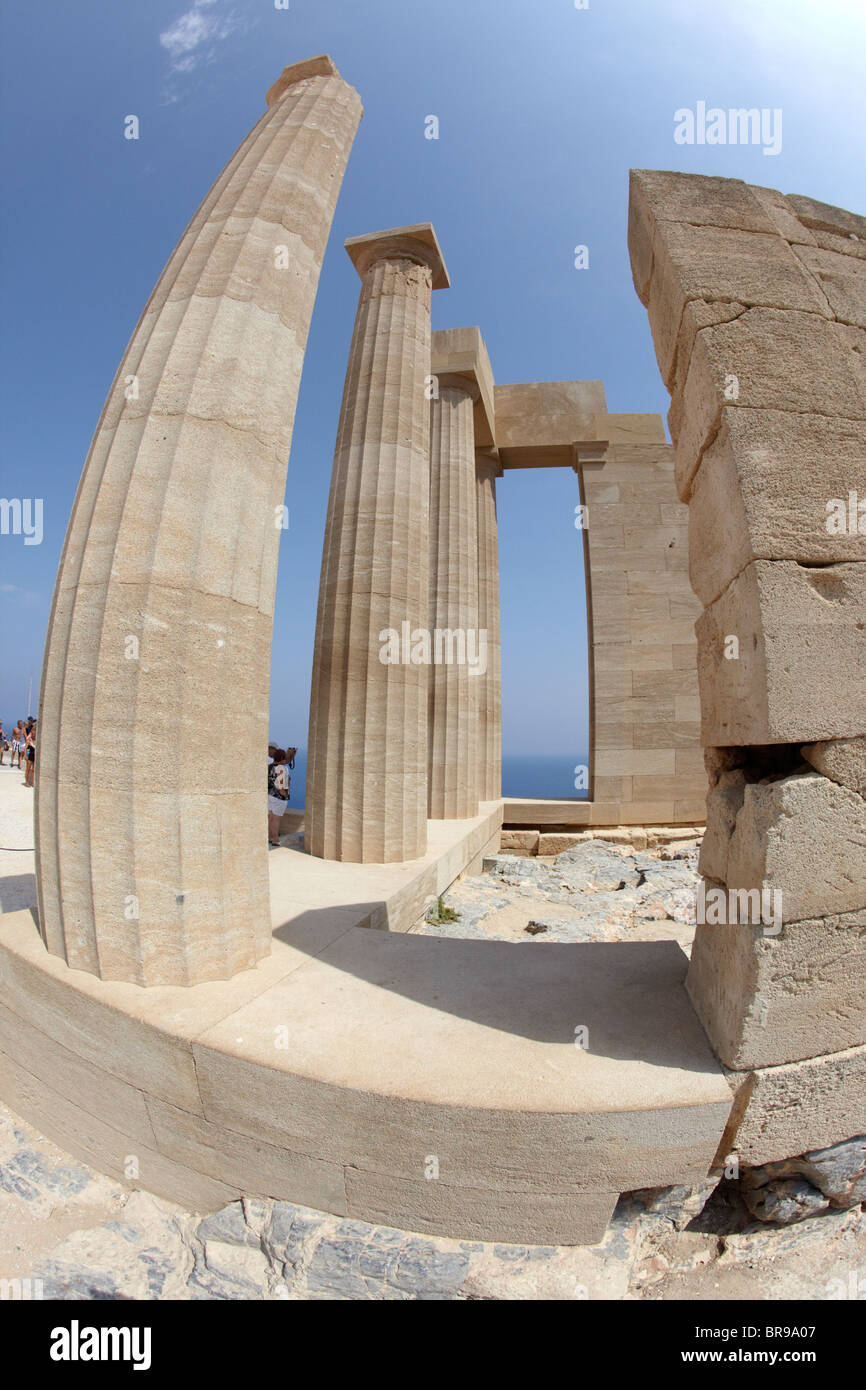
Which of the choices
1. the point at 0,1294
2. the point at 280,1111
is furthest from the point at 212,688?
the point at 0,1294

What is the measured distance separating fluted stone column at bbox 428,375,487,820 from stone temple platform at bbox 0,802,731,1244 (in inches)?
356

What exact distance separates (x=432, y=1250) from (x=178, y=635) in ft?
11.6

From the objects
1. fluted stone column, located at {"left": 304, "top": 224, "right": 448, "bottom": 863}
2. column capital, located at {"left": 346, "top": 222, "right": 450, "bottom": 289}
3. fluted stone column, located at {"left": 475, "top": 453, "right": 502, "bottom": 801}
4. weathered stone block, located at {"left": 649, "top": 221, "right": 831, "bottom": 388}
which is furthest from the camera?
fluted stone column, located at {"left": 475, "top": 453, "right": 502, "bottom": 801}

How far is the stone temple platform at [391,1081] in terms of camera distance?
9.40 ft

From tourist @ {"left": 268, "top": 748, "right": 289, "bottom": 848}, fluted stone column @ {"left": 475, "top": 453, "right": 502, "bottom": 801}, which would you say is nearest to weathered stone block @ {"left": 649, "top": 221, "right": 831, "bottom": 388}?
A: tourist @ {"left": 268, "top": 748, "right": 289, "bottom": 848}

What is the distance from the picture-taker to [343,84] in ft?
20.3

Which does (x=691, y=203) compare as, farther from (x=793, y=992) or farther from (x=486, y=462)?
(x=486, y=462)

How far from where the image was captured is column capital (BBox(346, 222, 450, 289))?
401 inches

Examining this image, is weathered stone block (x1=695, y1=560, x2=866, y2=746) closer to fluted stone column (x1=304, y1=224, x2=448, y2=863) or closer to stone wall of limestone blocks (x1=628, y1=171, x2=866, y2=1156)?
stone wall of limestone blocks (x1=628, y1=171, x2=866, y2=1156)

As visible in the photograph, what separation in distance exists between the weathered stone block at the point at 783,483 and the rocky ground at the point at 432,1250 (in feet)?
9.94

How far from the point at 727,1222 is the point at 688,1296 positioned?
0.44 meters

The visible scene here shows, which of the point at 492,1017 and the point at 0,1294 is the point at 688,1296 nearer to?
the point at 492,1017

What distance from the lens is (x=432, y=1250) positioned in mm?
2910

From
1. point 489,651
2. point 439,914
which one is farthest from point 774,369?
point 489,651
